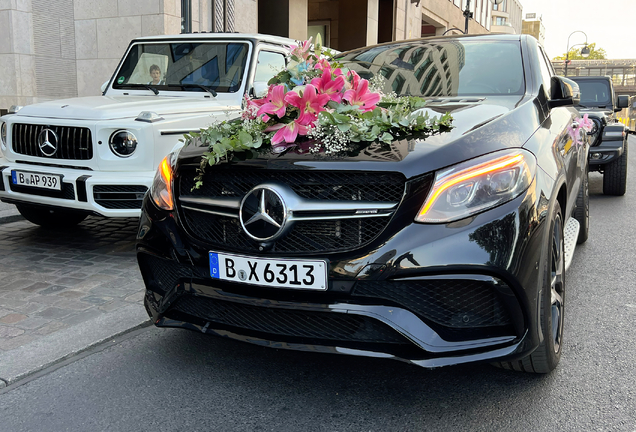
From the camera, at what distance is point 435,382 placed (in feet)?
8.95

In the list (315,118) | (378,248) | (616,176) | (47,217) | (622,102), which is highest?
(622,102)

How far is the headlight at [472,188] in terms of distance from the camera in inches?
87.4

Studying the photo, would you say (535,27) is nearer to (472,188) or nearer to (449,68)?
(449,68)

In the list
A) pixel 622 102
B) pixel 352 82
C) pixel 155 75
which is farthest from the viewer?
pixel 622 102

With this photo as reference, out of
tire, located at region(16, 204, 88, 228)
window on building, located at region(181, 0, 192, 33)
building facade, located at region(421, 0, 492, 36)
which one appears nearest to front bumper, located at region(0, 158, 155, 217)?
tire, located at region(16, 204, 88, 228)

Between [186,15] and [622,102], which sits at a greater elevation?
[186,15]

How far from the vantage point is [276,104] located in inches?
105

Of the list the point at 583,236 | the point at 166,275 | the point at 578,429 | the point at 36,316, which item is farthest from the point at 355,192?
the point at 583,236

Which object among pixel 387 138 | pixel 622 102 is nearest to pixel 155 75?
pixel 387 138

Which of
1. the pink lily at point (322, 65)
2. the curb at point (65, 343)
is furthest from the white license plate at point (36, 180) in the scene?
the pink lily at point (322, 65)

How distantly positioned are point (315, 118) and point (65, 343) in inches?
68.6

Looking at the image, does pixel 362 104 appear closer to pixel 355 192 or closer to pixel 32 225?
pixel 355 192

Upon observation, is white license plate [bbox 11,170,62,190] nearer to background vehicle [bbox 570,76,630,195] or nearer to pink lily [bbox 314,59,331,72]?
pink lily [bbox 314,59,331,72]

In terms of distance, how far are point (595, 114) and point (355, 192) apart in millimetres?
7747
